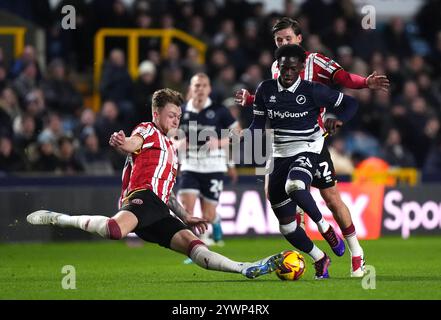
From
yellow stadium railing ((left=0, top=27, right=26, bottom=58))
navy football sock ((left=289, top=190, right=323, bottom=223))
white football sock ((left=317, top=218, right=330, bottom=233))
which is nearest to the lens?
navy football sock ((left=289, top=190, right=323, bottom=223))

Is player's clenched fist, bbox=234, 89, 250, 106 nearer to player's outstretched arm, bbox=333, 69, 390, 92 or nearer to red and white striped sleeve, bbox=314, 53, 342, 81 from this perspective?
red and white striped sleeve, bbox=314, 53, 342, 81

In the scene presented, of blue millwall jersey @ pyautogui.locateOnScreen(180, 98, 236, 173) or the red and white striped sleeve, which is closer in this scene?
the red and white striped sleeve

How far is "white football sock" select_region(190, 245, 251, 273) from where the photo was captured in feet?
29.9

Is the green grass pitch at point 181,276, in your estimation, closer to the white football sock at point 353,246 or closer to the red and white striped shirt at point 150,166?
the white football sock at point 353,246

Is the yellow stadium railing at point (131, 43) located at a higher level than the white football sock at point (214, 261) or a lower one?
higher

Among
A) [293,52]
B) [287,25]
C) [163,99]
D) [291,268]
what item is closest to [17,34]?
[287,25]

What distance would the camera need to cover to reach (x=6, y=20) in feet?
63.3

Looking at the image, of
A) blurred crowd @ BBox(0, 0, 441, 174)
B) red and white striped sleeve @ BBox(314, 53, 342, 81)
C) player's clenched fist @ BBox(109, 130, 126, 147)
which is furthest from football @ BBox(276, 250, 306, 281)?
blurred crowd @ BBox(0, 0, 441, 174)

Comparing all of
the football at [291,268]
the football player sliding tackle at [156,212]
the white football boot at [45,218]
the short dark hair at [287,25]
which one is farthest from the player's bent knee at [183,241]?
the short dark hair at [287,25]

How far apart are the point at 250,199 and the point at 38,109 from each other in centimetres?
359

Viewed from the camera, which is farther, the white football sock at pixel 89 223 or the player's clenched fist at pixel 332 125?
the player's clenched fist at pixel 332 125

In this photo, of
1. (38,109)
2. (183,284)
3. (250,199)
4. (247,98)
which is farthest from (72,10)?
(183,284)

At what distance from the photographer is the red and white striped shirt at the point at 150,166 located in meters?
9.28

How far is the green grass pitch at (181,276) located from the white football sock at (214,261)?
152 mm
